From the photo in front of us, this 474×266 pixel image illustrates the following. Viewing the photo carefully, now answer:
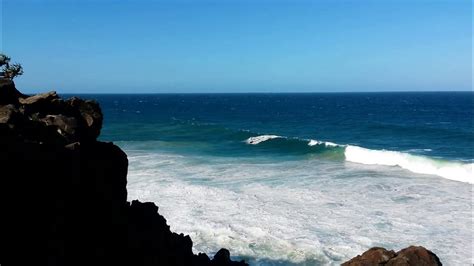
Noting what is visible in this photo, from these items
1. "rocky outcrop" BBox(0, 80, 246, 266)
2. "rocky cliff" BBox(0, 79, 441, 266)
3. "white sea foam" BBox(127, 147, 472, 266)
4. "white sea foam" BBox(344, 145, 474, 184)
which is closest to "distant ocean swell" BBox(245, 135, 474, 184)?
"white sea foam" BBox(344, 145, 474, 184)

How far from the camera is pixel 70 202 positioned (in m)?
13.3

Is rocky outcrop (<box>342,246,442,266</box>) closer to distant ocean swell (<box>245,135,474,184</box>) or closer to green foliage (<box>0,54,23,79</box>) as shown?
green foliage (<box>0,54,23,79</box>)

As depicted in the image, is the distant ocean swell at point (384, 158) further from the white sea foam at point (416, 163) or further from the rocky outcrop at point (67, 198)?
the rocky outcrop at point (67, 198)

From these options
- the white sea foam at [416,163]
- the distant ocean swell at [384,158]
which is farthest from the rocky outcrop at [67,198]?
the distant ocean swell at [384,158]

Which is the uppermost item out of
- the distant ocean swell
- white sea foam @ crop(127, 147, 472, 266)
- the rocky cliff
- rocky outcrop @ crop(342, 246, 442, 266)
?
the rocky cliff

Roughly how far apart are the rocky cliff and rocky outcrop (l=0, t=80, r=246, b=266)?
0.02 m

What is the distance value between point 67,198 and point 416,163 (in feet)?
130

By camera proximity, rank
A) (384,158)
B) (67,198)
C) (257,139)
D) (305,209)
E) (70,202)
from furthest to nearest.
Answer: (257,139)
(384,158)
(305,209)
(70,202)
(67,198)

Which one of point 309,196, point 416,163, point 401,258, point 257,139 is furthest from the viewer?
point 257,139

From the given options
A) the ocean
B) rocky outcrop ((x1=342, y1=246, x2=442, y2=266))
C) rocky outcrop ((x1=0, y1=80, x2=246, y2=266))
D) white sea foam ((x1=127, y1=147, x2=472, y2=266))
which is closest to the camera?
rocky outcrop ((x1=0, y1=80, x2=246, y2=266))

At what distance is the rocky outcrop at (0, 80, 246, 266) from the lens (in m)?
11.7

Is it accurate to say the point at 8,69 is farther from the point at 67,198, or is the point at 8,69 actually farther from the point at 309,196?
the point at 309,196

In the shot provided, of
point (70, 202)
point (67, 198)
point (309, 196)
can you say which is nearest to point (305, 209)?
point (309, 196)

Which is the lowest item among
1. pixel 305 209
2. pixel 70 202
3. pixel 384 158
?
pixel 305 209
